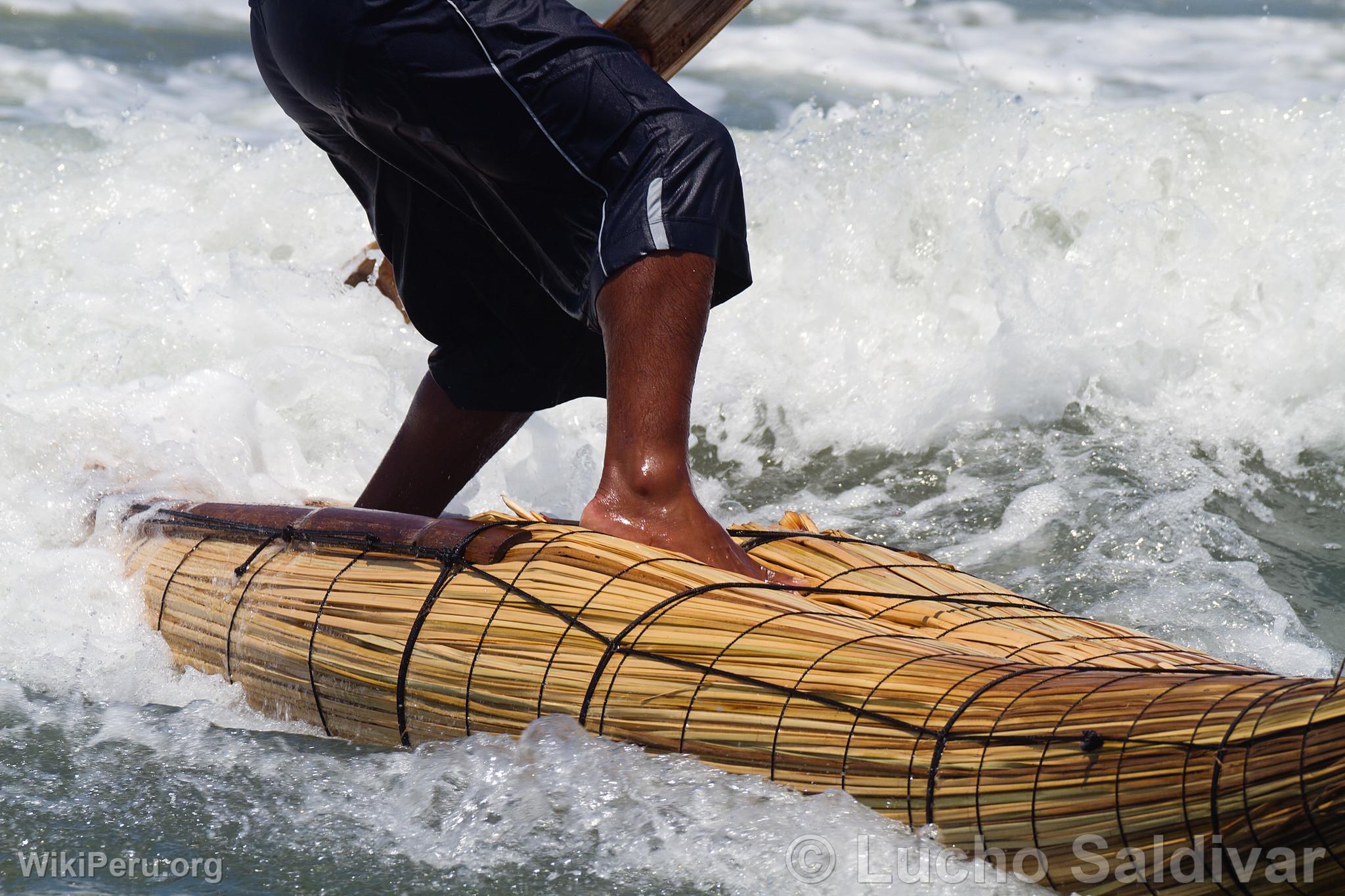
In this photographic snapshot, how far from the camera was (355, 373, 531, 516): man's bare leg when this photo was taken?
2.68 metres

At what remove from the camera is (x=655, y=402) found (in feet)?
6.10

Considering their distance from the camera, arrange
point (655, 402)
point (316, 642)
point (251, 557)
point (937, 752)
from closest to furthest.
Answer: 1. point (937, 752)
2. point (655, 402)
3. point (316, 642)
4. point (251, 557)

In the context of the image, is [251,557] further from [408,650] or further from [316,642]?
[408,650]

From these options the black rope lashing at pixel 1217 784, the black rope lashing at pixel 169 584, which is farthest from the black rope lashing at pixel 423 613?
the black rope lashing at pixel 1217 784

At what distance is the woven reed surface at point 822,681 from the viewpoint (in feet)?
4.18

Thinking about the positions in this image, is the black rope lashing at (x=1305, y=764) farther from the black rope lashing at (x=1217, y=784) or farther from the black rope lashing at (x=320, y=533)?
the black rope lashing at (x=320, y=533)

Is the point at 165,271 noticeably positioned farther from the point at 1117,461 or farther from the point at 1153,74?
the point at 1153,74

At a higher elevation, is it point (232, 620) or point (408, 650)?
point (408, 650)

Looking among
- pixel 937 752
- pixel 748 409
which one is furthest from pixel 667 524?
pixel 748 409

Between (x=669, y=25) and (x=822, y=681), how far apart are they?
1.31 m

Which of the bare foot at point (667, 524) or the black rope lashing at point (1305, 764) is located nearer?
the black rope lashing at point (1305, 764)

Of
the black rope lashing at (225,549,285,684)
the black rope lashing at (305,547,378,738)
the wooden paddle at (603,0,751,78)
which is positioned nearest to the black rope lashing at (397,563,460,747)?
the black rope lashing at (305,547,378,738)

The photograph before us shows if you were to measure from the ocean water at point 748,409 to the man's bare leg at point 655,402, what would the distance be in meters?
0.34

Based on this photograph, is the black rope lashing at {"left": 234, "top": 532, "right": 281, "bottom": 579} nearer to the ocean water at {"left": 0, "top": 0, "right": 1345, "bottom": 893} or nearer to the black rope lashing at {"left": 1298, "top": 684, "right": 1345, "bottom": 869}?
the ocean water at {"left": 0, "top": 0, "right": 1345, "bottom": 893}
